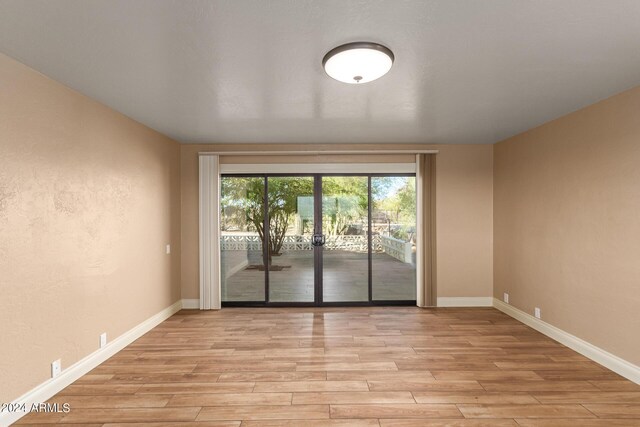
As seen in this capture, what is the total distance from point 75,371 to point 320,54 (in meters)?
3.26

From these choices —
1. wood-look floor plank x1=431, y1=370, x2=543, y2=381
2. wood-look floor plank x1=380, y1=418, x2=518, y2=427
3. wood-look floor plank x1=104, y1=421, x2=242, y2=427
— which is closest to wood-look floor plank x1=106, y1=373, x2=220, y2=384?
wood-look floor plank x1=104, y1=421, x2=242, y2=427

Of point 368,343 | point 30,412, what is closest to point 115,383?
point 30,412

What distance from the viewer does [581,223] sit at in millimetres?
3127

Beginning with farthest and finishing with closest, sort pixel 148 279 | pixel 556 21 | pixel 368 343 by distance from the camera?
pixel 148 279
pixel 368 343
pixel 556 21

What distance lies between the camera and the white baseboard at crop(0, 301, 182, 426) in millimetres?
2144

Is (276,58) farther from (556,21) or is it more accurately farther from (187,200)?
(187,200)

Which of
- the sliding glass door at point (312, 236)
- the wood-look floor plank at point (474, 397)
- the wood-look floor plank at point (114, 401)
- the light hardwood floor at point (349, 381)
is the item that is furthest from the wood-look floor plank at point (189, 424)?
the sliding glass door at point (312, 236)

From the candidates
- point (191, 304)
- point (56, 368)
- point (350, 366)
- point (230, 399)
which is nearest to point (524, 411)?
point (350, 366)

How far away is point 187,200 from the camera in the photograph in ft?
15.3

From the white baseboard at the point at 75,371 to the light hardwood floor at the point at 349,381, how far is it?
0.07m

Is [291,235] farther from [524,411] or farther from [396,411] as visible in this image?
[524,411]

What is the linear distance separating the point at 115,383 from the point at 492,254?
4.94 m

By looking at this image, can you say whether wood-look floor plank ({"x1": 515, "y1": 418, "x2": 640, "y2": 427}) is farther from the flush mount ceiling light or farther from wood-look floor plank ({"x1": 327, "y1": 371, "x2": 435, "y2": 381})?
the flush mount ceiling light

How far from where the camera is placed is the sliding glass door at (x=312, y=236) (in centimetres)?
475
